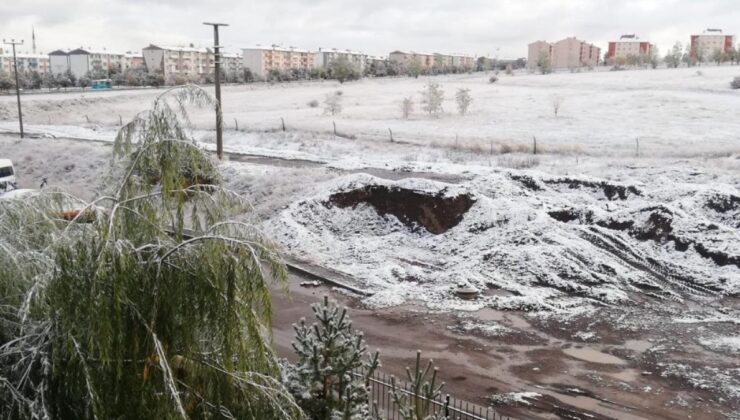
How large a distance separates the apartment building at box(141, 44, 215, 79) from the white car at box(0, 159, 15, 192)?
113289 millimetres

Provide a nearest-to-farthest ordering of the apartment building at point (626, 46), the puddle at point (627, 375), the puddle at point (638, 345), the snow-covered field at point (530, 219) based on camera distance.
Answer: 1. the puddle at point (627, 375)
2. the puddle at point (638, 345)
3. the snow-covered field at point (530, 219)
4. the apartment building at point (626, 46)

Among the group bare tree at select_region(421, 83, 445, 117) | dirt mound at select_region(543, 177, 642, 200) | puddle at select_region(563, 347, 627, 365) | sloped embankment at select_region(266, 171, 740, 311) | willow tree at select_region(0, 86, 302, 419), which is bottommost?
puddle at select_region(563, 347, 627, 365)

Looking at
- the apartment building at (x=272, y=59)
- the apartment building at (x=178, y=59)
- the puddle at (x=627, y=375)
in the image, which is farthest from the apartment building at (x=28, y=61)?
the puddle at (x=627, y=375)

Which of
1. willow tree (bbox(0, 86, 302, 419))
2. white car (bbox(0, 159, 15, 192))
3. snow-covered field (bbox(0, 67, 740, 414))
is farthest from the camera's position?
white car (bbox(0, 159, 15, 192))

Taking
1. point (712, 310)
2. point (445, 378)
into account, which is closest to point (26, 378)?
point (445, 378)

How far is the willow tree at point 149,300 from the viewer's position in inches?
216

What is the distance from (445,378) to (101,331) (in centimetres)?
975

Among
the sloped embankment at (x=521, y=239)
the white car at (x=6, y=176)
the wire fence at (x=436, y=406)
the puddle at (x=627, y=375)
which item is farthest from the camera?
the white car at (x=6, y=176)

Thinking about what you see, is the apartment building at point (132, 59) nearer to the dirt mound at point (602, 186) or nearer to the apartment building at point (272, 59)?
the apartment building at point (272, 59)

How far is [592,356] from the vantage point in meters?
15.2

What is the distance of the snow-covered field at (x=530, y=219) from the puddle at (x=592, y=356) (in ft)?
1.32

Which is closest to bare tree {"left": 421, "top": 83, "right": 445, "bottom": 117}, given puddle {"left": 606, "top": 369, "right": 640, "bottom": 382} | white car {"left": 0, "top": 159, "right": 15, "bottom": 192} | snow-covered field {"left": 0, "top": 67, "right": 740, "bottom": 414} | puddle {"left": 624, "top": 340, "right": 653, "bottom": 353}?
snow-covered field {"left": 0, "top": 67, "right": 740, "bottom": 414}

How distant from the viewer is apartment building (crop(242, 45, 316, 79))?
157250mm

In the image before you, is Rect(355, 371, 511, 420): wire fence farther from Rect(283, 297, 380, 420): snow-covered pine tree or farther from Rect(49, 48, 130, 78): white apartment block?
Rect(49, 48, 130, 78): white apartment block
